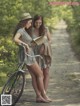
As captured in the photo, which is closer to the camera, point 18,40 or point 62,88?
point 18,40

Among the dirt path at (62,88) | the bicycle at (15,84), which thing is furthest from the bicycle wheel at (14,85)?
the dirt path at (62,88)

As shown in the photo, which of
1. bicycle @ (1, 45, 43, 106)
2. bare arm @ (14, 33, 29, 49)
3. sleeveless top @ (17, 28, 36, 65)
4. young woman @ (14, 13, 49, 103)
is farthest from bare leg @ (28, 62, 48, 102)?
bare arm @ (14, 33, 29, 49)

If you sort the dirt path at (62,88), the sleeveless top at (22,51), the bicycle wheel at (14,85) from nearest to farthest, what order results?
the bicycle wheel at (14,85)
the sleeveless top at (22,51)
the dirt path at (62,88)

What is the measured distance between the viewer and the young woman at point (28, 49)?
9281 mm

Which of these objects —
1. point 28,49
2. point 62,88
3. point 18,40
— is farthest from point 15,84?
point 62,88

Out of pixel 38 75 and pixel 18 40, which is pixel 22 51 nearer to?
pixel 18 40

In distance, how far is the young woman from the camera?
9.28 m

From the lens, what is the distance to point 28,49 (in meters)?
9.17

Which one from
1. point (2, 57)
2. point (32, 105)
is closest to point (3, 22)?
point (2, 57)

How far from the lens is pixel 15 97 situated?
8.94m

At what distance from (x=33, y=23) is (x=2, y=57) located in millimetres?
4599

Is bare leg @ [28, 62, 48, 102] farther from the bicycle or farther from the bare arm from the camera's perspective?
the bare arm

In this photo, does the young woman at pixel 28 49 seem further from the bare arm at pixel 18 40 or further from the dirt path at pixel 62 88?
the dirt path at pixel 62 88

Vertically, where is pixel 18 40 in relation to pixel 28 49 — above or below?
above
